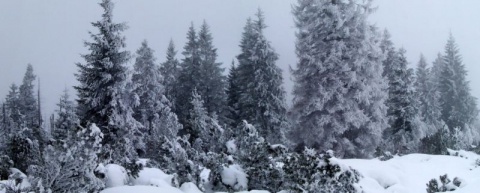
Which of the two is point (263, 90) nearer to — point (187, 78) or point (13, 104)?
point (187, 78)

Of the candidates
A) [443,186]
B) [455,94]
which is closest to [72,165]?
[443,186]

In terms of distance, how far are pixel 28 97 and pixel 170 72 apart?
2301 centimetres

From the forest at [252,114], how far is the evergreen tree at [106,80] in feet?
0.19

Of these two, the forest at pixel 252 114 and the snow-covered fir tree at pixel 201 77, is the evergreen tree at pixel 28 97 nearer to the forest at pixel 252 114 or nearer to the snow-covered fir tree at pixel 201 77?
the forest at pixel 252 114

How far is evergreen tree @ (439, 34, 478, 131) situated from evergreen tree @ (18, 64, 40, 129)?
44.1m

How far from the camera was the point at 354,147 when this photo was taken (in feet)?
57.0

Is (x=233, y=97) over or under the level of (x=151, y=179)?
over

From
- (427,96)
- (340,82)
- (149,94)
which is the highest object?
(427,96)

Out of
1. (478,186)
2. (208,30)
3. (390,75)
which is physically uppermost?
(208,30)

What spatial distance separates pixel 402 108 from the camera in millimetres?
27375

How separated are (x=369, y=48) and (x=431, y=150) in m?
5.26

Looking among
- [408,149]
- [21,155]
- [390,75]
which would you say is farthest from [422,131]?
[21,155]

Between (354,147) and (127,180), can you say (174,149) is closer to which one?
(127,180)

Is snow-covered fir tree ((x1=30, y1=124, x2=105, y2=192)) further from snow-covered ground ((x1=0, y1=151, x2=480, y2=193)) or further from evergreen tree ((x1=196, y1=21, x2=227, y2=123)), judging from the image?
evergreen tree ((x1=196, y1=21, x2=227, y2=123))
